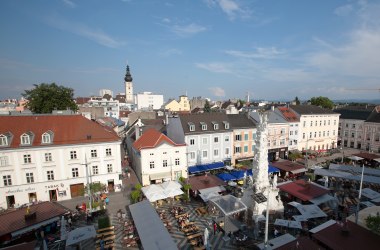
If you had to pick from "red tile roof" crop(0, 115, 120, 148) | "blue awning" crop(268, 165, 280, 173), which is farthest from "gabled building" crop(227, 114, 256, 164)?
"red tile roof" crop(0, 115, 120, 148)

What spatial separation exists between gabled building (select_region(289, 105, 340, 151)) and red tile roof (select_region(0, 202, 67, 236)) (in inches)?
1987

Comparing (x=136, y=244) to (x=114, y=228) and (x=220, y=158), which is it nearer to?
(x=114, y=228)

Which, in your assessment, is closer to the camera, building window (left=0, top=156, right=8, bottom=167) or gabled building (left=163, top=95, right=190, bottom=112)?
building window (left=0, top=156, right=8, bottom=167)

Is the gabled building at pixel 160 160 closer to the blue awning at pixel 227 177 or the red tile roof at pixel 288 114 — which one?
the blue awning at pixel 227 177

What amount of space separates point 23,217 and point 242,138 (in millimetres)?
34630

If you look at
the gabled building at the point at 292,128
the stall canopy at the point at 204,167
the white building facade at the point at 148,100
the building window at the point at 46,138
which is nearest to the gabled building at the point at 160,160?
the stall canopy at the point at 204,167

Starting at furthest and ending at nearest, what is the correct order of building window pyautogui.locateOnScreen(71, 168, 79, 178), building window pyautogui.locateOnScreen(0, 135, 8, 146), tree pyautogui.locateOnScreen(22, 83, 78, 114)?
tree pyautogui.locateOnScreen(22, 83, 78, 114) → building window pyautogui.locateOnScreen(71, 168, 79, 178) → building window pyautogui.locateOnScreen(0, 135, 8, 146)

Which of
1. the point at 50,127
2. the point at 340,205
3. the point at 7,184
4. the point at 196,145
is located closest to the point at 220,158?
the point at 196,145

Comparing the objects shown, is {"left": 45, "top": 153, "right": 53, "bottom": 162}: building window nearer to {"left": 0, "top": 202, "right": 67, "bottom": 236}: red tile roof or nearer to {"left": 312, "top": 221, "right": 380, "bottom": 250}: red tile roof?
{"left": 0, "top": 202, "right": 67, "bottom": 236}: red tile roof

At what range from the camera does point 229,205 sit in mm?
22406

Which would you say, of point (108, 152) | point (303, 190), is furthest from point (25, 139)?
point (303, 190)

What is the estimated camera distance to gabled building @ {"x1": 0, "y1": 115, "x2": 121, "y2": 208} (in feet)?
89.2

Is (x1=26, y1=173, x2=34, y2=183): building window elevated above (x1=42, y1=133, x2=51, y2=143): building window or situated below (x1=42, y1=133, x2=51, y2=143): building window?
below

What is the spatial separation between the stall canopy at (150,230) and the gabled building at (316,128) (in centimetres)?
4352
